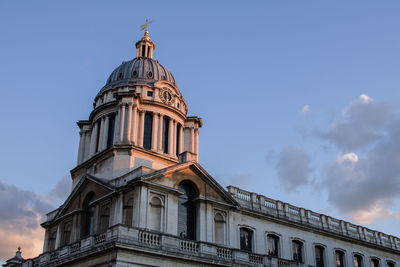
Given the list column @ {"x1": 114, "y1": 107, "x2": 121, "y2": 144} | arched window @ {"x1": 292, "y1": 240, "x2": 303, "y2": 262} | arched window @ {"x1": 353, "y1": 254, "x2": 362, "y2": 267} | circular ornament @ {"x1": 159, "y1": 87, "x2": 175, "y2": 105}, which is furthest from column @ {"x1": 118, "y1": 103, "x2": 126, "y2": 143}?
arched window @ {"x1": 353, "y1": 254, "x2": 362, "y2": 267}

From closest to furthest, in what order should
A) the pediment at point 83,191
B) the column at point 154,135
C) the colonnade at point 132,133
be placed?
1. the pediment at point 83,191
2. the colonnade at point 132,133
3. the column at point 154,135

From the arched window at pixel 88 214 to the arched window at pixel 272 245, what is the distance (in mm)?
14331

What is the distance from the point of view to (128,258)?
29391mm

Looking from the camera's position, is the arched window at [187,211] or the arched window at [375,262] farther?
the arched window at [375,262]

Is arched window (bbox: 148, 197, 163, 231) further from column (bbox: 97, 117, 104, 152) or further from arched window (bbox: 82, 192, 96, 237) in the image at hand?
column (bbox: 97, 117, 104, 152)

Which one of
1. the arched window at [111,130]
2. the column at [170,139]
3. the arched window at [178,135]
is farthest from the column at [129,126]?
the arched window at [178,135]

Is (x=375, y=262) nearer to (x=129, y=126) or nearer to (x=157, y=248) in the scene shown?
(x=129, y=126)

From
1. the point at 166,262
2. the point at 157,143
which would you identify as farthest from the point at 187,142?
the point at 166,262

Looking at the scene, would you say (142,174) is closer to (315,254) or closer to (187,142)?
(187,142)

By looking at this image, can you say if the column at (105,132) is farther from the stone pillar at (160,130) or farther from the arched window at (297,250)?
the arched window at (297,250)

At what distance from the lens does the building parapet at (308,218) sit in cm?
4062

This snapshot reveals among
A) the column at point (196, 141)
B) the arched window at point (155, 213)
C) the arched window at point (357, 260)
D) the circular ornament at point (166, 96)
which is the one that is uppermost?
the circular ornament at point (166, 96)

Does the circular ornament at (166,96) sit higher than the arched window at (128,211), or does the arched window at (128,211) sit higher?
the circular ornament at (166,96)

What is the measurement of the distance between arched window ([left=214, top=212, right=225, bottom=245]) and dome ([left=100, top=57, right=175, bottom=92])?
54.6 ft
